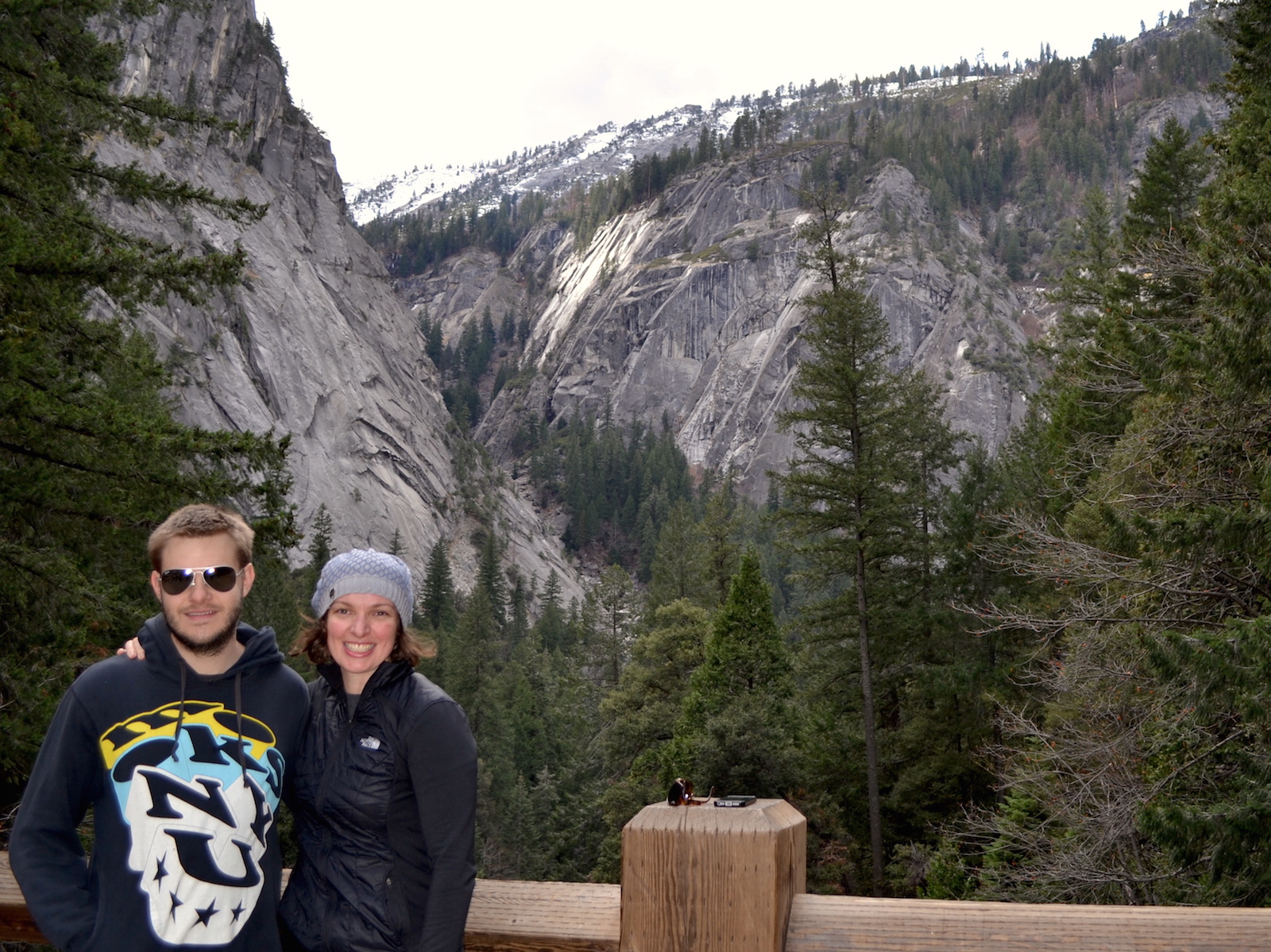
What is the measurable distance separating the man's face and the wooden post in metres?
1.23

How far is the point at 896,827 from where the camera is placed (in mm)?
24391

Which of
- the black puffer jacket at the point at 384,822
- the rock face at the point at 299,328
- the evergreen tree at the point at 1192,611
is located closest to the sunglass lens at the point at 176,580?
Result: the black puffer jacket at the point at 384,822

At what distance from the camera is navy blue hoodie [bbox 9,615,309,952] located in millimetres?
2330

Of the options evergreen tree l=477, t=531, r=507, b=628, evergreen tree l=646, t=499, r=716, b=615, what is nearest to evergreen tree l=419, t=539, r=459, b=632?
evergreen tree l=477, t=531, r=507, b=628

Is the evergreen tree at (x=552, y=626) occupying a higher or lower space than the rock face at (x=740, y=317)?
lower

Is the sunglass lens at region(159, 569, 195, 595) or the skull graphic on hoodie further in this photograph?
the sunglass lens at region(159, 569, 195, 595)

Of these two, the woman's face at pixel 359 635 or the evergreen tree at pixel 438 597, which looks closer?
the woman's face at pixel 359 635

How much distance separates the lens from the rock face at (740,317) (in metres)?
119

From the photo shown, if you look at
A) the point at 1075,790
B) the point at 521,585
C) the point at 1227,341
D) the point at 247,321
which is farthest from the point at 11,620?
the point at 521,585

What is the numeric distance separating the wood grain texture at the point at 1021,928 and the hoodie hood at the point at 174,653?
1506mm

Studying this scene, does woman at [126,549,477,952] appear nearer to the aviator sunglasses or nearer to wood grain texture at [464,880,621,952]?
wood grain texture at [464,880,621,952]

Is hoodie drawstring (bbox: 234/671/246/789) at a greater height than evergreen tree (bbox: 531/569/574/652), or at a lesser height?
greater

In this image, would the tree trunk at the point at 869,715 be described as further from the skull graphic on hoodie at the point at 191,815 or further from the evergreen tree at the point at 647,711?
the skull graphic on hoodie at the point at 191,815

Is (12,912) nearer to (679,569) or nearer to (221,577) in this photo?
(221,577)
